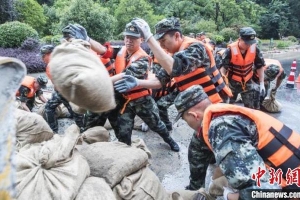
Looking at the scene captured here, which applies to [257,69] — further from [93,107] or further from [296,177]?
[93,107]

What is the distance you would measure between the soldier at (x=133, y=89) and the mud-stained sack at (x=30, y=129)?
2.92 feet

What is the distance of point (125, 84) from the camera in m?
2.78

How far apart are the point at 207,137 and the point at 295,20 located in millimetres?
31726

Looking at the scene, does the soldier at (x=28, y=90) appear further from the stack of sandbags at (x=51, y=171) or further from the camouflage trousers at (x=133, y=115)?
the stack of sandbags at (x=51, y=171)

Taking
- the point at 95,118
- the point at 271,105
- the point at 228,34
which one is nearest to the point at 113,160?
the point at 95,118

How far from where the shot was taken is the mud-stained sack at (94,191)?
187 cm

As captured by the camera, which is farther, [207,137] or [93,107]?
[207,137]

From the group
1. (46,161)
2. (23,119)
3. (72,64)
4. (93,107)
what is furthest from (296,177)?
(23,119)

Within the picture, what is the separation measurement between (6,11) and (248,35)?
14.5 metres

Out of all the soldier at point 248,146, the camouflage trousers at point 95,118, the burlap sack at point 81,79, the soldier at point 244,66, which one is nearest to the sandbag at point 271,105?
the soldier at point 244,66

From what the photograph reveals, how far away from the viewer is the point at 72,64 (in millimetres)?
1348

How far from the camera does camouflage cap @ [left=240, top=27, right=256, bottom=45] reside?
14.4ft

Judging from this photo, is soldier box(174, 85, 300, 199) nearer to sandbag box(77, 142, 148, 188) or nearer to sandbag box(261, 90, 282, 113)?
sandbag box(77, 142, 148, 188)

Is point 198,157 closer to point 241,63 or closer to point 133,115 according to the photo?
point 133,115
